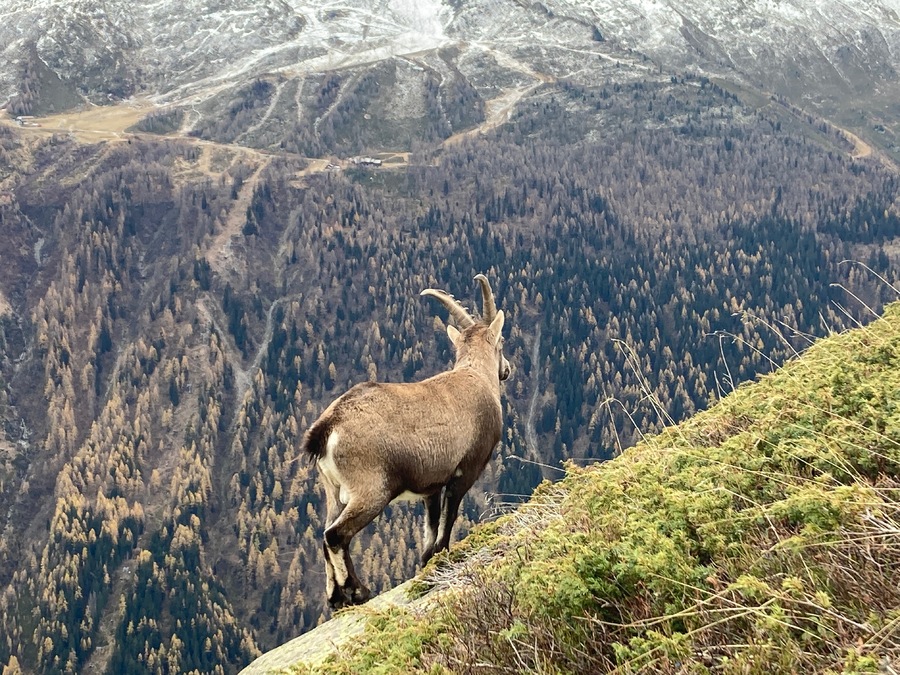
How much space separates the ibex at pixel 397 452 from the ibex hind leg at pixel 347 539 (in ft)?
0.04

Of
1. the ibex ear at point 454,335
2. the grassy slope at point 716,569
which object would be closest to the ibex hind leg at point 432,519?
the ibex ear at point 454,335

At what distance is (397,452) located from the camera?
11641mm

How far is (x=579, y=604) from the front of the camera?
18.1ft

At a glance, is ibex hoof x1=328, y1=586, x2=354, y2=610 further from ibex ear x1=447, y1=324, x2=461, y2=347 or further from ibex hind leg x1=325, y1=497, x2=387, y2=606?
ibex ear x1=447, y1=324, x2=461, y2=347

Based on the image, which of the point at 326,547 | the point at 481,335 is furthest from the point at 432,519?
the point at 481,335

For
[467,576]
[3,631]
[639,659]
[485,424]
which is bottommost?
[3,631]

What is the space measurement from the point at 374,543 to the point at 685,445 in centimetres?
18044

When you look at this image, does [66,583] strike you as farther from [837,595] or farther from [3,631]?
[837,595]

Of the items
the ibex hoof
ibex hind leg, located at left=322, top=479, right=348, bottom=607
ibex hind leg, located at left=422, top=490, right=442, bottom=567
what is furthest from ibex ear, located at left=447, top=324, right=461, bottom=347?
the ibex hoof

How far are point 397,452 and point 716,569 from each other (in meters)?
6.78

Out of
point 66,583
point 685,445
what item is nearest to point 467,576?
point 685,445

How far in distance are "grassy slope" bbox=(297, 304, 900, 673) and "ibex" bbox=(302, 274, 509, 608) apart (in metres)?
3.18

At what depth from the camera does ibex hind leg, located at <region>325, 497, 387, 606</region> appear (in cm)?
1112

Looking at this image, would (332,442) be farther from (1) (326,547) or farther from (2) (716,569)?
(2) (716,569)
